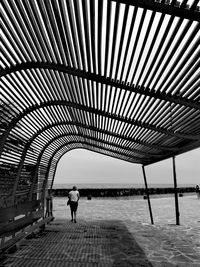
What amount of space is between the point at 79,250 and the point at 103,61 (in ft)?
16.9

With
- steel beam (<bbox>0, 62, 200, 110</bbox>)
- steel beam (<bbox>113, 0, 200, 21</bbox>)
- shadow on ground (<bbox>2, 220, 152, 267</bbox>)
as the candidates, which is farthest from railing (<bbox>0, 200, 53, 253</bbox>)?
steel beam (<bbox>113, 0, 200, 21</bbox>)

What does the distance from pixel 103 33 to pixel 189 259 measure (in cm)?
591

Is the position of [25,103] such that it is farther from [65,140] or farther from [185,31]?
[65,140]

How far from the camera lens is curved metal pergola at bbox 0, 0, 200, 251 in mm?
3092

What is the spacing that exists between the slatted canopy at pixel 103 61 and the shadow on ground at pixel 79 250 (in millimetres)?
1603

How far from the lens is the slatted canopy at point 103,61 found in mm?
3090

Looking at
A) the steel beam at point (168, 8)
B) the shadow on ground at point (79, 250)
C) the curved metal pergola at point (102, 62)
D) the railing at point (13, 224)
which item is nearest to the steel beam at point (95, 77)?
the curved metal pergola at point (102, 62)

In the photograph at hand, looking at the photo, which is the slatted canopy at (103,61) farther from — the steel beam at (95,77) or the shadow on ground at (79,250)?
the shadow on ground at (79,250)

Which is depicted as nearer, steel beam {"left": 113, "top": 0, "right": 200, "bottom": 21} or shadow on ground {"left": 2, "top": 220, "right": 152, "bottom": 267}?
steel beam {"left": 113, "top": 0, "right": 200, "bottom": 21}

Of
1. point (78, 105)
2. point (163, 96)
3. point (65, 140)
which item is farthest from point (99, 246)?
point (65, 140)

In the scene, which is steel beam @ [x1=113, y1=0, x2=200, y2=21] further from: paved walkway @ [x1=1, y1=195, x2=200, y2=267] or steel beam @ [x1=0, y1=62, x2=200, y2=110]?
paved walkway @ [x1=1, y1=195, x2=200, y2=267]

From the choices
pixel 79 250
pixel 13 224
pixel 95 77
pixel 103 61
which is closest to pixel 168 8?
pixel 103 61

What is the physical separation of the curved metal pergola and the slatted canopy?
12 mm

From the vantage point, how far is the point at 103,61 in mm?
4441
